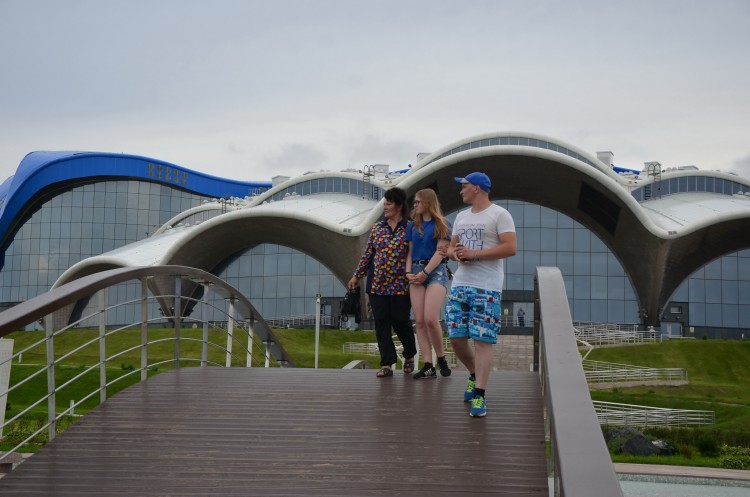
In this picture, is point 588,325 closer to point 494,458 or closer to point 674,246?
point 674,246

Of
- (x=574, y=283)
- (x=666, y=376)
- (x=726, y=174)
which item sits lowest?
(x=666, y=376)

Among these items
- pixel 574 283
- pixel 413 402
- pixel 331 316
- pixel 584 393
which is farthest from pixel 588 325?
pixel 584 393

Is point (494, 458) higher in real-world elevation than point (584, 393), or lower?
lower

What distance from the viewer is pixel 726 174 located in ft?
146

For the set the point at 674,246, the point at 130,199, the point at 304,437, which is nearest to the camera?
the point at 304,437

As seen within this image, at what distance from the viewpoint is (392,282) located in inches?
339

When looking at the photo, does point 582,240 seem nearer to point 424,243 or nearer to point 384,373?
point 424,243

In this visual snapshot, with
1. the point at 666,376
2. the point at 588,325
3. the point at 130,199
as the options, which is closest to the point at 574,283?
the point at 588,325

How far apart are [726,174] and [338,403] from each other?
41.8 metres

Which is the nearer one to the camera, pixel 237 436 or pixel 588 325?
pixel 237 436

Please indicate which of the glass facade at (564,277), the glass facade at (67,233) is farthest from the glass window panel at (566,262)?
the glass facade at (67,233)

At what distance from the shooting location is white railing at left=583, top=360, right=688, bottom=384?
88.3 feet

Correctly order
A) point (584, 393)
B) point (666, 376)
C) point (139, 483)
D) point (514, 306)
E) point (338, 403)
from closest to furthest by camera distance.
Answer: point (584, 393) < point (139, 483) < point (338, 403) < point (666, 376) < point (514, 306)

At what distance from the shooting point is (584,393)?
3494 mm
